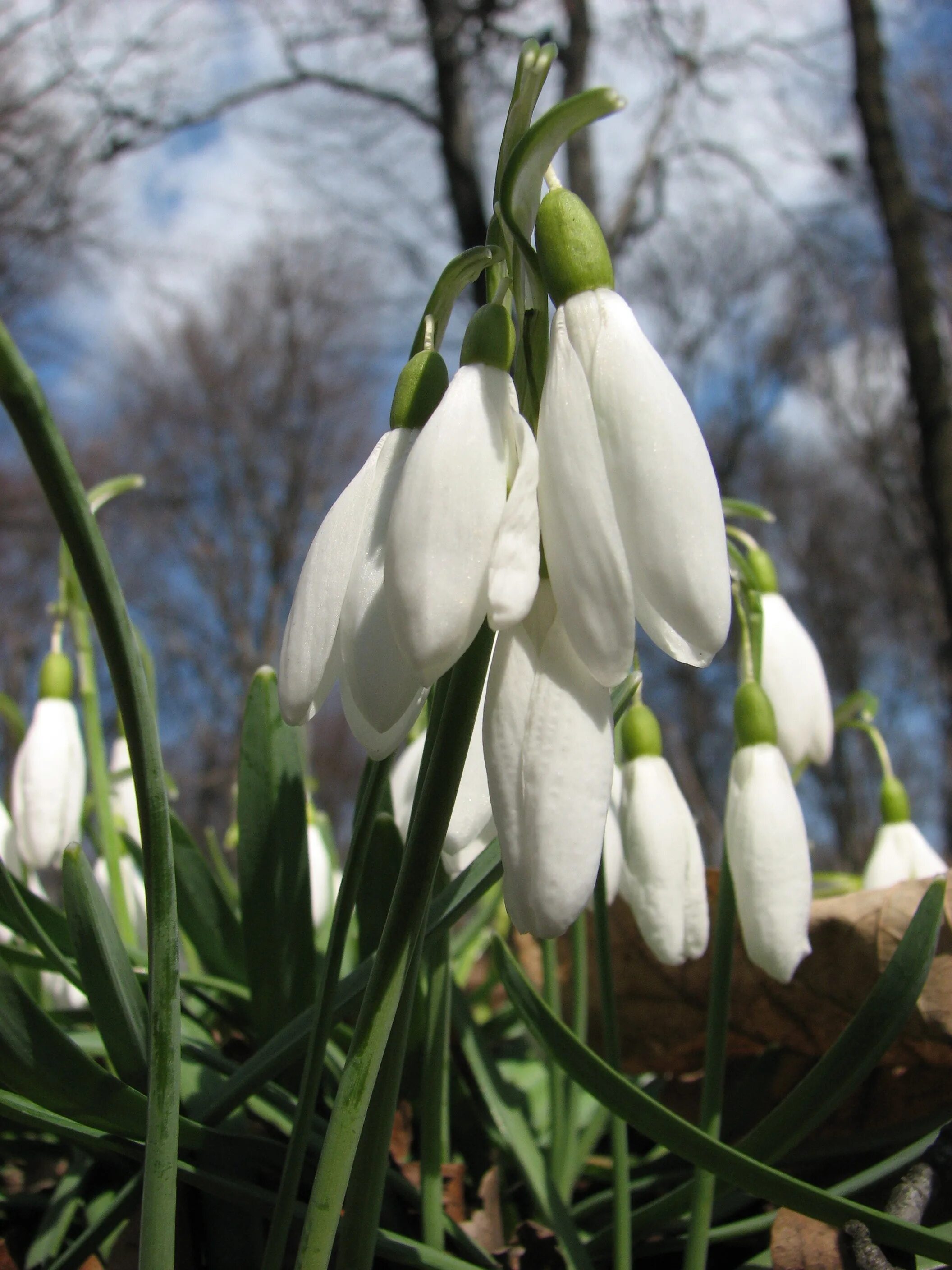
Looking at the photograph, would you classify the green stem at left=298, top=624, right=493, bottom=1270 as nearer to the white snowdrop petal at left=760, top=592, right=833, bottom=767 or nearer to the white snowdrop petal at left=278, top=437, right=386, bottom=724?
the white snowdrop petal at left=278, top=437, right=386, bottom=724

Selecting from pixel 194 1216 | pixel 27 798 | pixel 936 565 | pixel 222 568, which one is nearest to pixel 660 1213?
pixel 194 1216

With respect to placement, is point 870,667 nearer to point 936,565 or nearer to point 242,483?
point 242,483

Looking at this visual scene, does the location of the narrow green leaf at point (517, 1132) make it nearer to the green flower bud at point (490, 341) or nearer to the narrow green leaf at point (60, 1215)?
the narrow green leaf at point (60, 1215)

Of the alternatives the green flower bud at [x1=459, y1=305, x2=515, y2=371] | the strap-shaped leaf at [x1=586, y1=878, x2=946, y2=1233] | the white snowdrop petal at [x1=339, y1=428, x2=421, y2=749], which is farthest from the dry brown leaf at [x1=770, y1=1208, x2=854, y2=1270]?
the green flower bud at [x1=459, y1=305, x2=515, y2=371]

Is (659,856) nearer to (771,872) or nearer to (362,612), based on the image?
(771,872)

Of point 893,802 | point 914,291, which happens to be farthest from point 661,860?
point 914,291
